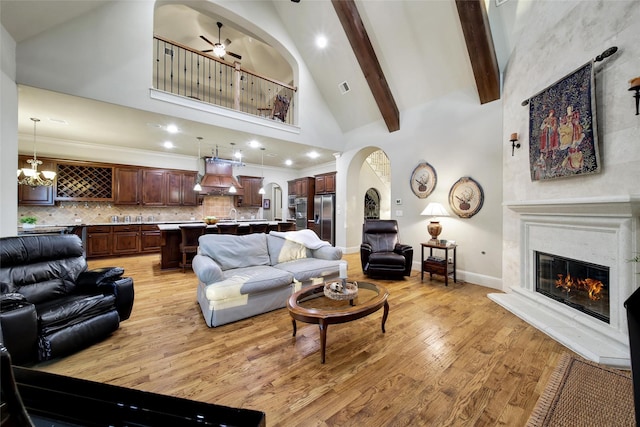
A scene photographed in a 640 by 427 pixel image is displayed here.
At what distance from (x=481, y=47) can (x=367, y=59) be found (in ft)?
5.93

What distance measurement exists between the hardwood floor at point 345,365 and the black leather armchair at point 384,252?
1167mm

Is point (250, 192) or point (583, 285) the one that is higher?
point (250, 192)

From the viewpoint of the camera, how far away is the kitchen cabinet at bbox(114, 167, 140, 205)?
5.88 m

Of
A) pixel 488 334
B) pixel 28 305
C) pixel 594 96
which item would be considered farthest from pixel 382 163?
pixel 28 305

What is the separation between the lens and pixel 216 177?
659cm

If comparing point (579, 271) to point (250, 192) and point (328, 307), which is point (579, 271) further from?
point (250, 192)

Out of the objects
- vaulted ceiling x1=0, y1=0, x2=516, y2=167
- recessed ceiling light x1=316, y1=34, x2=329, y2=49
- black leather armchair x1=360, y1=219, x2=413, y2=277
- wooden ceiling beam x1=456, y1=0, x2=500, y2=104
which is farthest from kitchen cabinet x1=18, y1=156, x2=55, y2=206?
wooden ceiling beam x1=456, y1=0, x2=500, y2=104

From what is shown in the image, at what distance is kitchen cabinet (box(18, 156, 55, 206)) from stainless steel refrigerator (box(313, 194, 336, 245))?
20.5ft

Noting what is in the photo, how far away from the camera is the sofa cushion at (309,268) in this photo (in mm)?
3055

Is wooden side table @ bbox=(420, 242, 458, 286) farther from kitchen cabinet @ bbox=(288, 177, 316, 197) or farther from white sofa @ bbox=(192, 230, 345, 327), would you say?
kitchen cabinet @ bbox=(288, 177, 316, 197)

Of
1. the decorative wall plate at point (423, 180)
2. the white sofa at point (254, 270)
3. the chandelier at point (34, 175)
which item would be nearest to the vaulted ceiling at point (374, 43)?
the chandelier at point (34, 175)

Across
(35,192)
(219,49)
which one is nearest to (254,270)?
(219,49)

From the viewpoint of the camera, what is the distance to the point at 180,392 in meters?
1.60

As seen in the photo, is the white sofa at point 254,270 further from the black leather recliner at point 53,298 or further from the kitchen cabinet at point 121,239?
the kitchen cabinet at point 121,239
